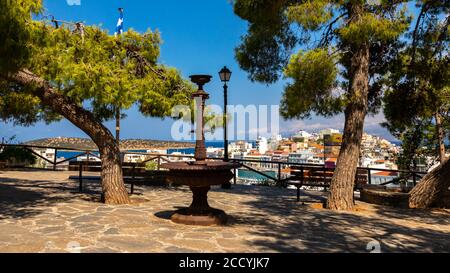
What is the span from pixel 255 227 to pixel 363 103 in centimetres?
442

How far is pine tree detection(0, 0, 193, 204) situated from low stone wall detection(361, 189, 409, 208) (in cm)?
577

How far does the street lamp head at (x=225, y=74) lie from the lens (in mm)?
12565

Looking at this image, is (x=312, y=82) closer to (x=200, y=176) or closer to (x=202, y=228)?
(x=200, y=176)

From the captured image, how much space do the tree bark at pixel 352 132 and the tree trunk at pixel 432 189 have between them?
200 centimetres

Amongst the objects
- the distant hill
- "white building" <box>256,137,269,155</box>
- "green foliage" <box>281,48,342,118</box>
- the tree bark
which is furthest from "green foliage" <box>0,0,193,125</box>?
"white building" <box>256,137,269,155</box>

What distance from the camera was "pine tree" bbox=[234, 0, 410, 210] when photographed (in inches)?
295

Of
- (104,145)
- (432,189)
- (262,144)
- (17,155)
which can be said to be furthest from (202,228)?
(262,144)

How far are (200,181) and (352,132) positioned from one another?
14.5 ft

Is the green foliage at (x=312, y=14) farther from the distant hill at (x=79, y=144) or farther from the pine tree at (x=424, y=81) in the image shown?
the distant hill at (x=79, y=144)

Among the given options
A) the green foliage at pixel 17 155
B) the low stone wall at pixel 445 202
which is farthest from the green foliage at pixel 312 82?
the green foliage at pixel 17 155

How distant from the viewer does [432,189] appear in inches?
361

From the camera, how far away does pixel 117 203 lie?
822cm
